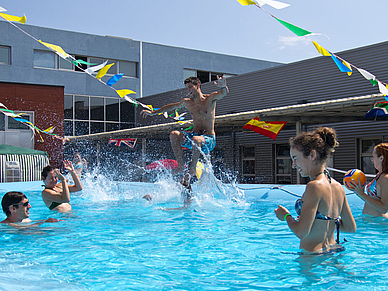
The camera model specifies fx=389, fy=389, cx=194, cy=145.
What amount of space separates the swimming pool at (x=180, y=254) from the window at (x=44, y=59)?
719 inches

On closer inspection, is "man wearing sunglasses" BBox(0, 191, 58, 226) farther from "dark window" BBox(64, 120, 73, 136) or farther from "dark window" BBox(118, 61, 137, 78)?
"dark window" BBox(118, 61, 137, 78)

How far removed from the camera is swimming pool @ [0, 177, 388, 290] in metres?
2.92

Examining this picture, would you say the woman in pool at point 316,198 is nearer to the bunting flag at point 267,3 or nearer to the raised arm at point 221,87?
the bunting flag at point 267,3

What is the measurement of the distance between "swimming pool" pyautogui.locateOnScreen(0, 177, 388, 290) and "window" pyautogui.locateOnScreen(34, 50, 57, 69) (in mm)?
18263

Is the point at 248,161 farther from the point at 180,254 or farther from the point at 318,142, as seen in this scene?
the point at 318,142

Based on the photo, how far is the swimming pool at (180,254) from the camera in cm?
292

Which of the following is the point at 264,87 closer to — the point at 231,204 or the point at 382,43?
the point at 382,43

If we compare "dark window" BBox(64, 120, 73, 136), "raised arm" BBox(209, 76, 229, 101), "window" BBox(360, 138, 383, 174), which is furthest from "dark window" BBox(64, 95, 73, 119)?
"raised arm" BBox(209, 76, 229, 101)

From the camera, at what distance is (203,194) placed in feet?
26.6

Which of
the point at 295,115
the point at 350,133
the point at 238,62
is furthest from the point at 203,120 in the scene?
the point at 238,62

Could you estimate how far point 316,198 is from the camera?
2750 millimetres

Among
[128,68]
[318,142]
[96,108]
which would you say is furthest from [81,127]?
[318,142]

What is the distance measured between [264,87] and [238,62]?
12557 millimetres

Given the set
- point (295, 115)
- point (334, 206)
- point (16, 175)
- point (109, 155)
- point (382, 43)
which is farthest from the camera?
point (109, 155)
